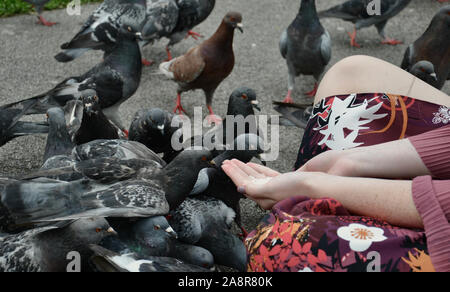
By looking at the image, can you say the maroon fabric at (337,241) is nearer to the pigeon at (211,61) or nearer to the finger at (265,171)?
the finger at (265,171)

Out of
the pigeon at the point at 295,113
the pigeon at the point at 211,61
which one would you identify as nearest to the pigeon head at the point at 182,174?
the pigeon at the point at 295,113

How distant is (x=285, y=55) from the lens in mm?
4609

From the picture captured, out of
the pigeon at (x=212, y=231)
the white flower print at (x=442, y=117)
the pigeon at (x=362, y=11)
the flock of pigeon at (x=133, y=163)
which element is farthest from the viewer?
the pigeon at (x=362, y=11)

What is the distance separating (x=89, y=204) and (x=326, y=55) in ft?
9.24

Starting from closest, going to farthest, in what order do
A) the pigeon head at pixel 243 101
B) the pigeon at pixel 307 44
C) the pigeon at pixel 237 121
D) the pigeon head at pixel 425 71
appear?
the pigeon at pixel 237 121 → the pigeon head at pixel 243 101 → the pigeon head at pixel 425 71 → the pigeon at pixel 307 44

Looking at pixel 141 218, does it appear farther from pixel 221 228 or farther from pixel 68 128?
pixel 68 128

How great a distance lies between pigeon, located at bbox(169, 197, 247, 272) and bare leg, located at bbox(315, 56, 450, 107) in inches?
32.7

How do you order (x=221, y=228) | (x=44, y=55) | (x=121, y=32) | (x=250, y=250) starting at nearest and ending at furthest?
1. (x=250, y=250)
2. (x=221, y=228)
3. (x=121, y=32)
4. (x=44, y=55)

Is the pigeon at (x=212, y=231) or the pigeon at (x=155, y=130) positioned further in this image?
the pigeon at (x=155, y=130)

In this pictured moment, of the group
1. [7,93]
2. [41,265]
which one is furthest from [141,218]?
[7,93]

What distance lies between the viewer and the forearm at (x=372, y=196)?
1535 millimetres

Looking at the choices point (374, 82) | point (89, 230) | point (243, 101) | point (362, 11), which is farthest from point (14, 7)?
point (374, 82)

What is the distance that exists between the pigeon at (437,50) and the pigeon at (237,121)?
1.41m
